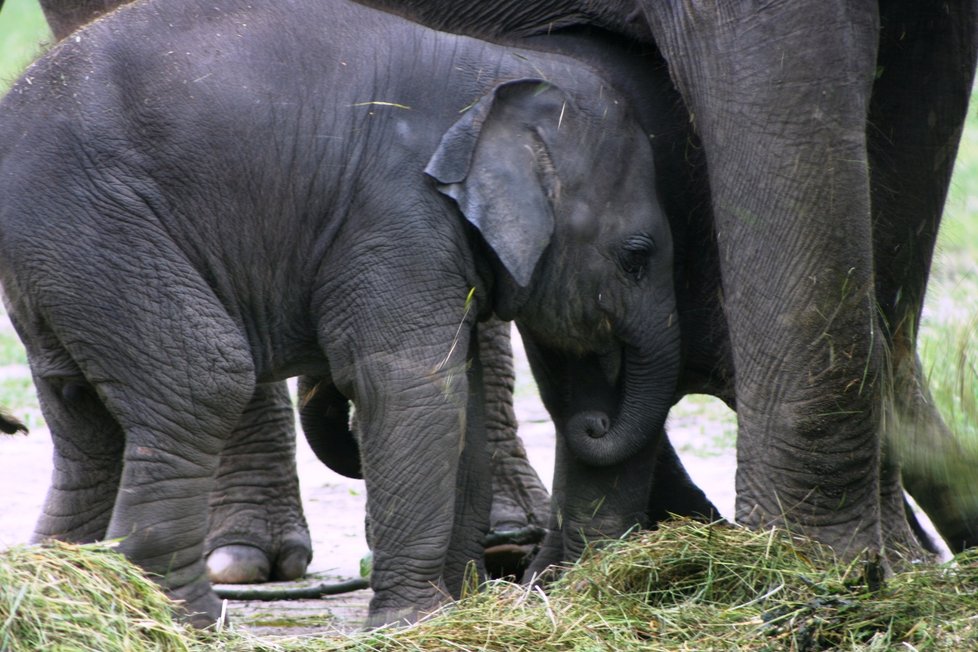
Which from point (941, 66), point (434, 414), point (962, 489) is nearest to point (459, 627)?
point (434, 414)

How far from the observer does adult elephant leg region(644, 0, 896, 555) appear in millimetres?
3793

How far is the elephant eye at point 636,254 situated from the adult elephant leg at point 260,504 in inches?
60.3

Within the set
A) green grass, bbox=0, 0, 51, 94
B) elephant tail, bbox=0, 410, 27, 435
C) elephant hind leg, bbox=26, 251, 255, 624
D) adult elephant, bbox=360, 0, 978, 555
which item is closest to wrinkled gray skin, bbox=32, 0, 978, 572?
adult elephant, bbox=360, 0, 978, 555

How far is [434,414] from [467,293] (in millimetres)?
335

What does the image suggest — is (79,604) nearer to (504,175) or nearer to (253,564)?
(504,175)

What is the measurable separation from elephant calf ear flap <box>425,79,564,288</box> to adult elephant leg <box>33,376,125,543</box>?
1.09 m

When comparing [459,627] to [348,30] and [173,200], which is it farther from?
[348,30]

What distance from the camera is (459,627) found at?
12.4 feet

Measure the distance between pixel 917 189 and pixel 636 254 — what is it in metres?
0.78

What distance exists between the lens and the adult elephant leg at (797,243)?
3793 mm

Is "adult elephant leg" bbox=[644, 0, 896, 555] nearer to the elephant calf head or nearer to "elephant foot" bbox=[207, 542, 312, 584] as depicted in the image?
the elephant calf head

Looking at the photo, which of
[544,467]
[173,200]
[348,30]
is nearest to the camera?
[173,200]

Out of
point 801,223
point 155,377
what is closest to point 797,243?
point 801,223

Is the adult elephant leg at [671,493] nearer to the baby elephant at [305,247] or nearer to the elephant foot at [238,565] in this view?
the baby elephant at [305,247]
